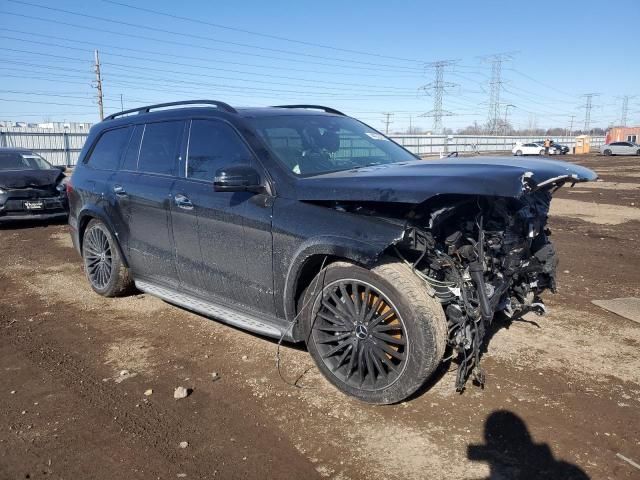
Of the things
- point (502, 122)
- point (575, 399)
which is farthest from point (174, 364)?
point (502, 122)

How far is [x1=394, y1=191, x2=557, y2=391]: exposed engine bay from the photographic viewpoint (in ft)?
10.1

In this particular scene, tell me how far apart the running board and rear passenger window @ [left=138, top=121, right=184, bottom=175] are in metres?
1.08

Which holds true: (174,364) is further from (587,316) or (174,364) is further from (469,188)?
(587,316)

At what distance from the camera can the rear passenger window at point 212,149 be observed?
3.84 meters

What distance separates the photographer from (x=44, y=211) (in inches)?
410

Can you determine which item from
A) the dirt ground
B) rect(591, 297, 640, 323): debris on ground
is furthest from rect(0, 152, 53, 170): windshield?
rect(591, 297, 640, 323): debris on ground

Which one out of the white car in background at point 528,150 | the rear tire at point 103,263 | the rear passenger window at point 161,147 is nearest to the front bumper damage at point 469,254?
the rear passenger window at point 161,147

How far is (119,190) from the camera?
490 cm

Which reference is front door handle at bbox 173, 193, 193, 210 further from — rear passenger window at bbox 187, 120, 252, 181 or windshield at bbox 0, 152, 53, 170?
windshield at bbox 0, 152, 53, 170

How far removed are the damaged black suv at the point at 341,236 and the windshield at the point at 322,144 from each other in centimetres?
2

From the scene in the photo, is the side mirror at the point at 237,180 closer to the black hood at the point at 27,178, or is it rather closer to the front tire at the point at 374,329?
the front tire at the point at 374,329

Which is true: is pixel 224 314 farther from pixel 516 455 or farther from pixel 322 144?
pixel 516 455

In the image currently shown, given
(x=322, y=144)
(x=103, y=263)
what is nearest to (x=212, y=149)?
(x=322, y=144)

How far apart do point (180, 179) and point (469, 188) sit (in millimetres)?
2509
